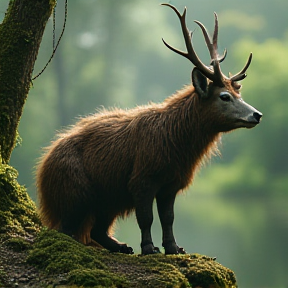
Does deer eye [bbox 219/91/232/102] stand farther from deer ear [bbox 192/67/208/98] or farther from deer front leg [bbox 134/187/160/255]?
deer front leg [bbox 134/187/160/255]

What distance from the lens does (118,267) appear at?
22.0 feet

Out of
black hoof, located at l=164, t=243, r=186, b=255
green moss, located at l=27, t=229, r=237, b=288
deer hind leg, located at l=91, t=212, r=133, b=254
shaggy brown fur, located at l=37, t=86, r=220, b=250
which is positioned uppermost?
shaggy brown fur, located at l=37, t=86, r=220, b=250

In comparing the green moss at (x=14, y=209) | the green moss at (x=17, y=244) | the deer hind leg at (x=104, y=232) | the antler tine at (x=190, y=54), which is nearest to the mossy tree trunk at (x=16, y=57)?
the green moss at (x=14, y=209)

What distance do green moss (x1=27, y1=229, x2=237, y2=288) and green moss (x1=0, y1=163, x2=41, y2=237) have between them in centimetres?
32

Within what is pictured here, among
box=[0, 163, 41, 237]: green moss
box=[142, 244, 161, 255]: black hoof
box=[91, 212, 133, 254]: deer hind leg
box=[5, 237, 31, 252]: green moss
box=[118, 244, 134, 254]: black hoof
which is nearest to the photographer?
box=[5, 237, 31, 252]: green moss

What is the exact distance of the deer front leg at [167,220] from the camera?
25.4 feet

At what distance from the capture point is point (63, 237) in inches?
278

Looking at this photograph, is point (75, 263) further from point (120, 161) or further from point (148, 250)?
point (120, 161)

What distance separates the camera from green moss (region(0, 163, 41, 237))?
723 cm

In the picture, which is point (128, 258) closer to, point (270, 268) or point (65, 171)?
point (65, 171)

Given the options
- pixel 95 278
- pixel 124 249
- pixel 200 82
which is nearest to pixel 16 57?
pixel 200 82

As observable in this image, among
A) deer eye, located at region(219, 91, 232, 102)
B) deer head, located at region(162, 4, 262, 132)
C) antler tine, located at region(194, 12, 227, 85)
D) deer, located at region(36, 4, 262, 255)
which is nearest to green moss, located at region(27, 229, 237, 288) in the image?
deer, located at region(36, 4, 262, 255)

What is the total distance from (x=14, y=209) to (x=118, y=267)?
1.58 metres

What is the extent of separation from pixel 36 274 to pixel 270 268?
17.4m
